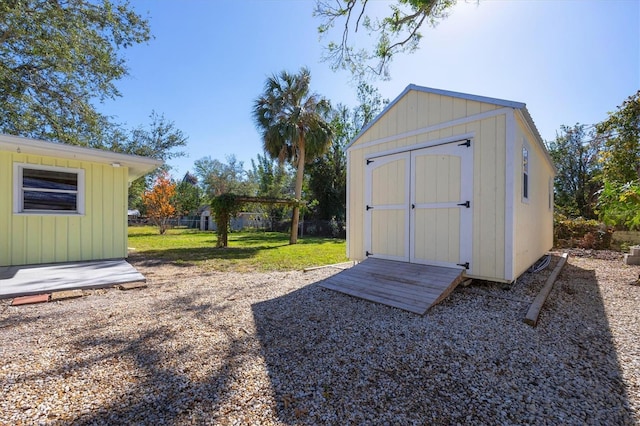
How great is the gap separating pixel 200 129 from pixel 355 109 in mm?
11164

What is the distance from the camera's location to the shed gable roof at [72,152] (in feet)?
16.1

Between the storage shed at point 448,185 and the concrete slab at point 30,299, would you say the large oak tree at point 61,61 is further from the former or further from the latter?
the storage shed at point 448,185

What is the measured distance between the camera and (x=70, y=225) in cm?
582

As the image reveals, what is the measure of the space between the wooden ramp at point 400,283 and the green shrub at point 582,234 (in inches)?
347

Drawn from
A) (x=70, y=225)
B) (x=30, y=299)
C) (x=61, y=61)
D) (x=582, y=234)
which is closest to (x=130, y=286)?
(x=30, y=299)

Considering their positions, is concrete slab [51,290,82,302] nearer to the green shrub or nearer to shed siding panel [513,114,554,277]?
shed siding panel [513,114,554,277]

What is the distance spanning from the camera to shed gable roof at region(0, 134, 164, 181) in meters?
4.90

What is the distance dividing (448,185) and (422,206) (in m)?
0.52

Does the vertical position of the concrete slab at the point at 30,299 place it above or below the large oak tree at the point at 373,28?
below

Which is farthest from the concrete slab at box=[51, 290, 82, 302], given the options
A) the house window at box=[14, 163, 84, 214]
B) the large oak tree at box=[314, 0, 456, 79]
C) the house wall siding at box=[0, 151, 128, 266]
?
the large oak tree at box=[314, 0, 456, 79]

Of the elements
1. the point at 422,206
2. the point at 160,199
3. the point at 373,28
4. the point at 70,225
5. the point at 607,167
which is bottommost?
the point at 70,225

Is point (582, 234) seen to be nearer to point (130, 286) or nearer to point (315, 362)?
point (315, 362)

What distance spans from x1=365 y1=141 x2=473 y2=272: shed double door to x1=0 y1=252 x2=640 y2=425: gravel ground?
38.6 inches

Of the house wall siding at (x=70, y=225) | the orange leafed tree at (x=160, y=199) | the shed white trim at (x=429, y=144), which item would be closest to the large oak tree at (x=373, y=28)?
the shed white trim at (x=429, y=144)
